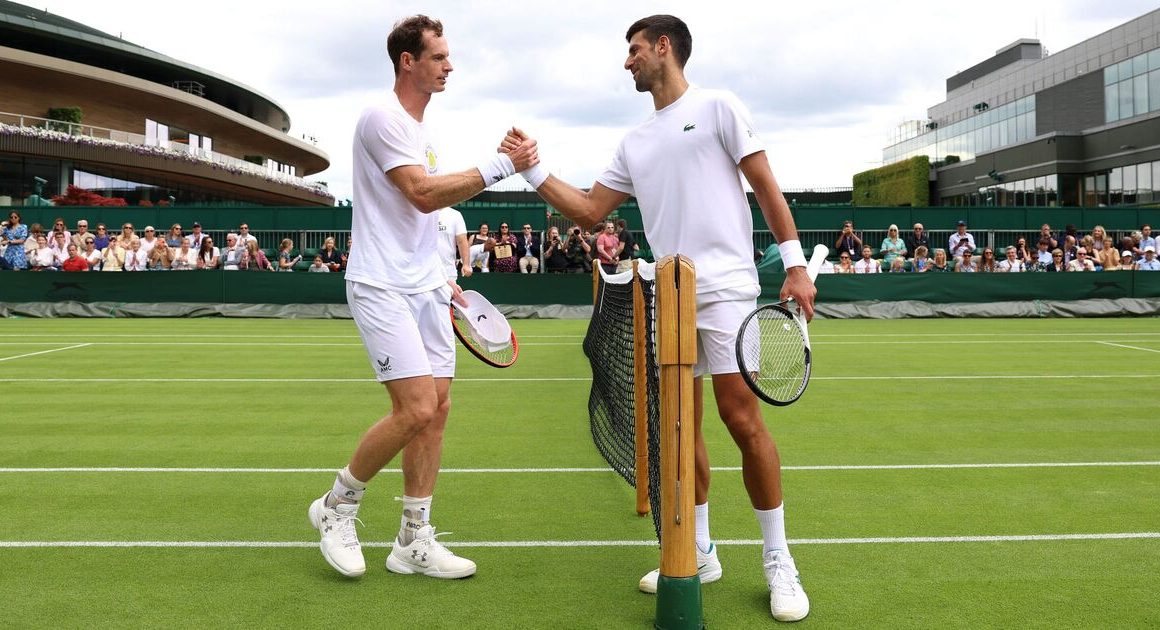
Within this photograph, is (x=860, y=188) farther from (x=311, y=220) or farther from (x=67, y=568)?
(x=67, y=568)

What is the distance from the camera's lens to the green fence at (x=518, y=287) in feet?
65.9

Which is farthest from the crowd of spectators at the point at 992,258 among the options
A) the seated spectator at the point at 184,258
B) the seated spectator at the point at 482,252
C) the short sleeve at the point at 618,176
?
the short sleeve at the point at 618,176

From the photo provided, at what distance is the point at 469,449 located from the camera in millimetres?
6906

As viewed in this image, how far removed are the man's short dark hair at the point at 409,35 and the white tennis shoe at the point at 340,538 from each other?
188 centimetres

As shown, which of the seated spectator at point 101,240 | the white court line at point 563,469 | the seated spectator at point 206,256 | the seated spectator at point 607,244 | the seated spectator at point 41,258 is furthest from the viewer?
the seated spectator at point 101,240

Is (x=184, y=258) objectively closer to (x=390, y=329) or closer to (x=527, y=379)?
(x=527, y=379)

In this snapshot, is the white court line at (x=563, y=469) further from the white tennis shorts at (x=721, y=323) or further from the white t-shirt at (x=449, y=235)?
the white t-shirt at (x=449, y=235)

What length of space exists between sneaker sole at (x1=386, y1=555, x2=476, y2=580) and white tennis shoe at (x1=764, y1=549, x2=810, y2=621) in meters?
1.24

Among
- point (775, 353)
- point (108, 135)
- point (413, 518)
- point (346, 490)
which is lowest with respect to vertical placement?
point (413, 518)

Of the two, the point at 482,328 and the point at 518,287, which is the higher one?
the point at 518,287

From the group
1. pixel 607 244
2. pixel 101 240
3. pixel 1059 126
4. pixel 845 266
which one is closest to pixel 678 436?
pixel 607 244

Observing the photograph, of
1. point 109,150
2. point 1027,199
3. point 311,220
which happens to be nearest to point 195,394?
point 311,220

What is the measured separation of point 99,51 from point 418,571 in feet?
199

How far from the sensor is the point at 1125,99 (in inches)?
2096
